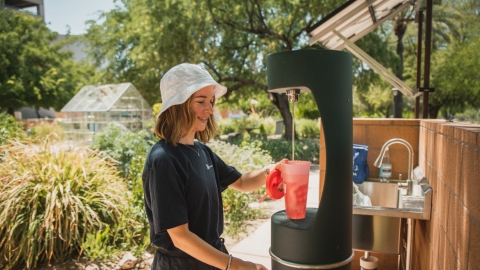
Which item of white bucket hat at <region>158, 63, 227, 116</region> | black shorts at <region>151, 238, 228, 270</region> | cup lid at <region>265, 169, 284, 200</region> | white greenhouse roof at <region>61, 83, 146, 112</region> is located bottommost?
black shorts at <region>151, 238, 228, 270</region>

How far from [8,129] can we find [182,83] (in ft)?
18.8

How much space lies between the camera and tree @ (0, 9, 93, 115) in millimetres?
21433

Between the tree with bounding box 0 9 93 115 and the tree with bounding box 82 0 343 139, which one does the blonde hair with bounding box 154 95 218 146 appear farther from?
the tree with bounding box 0 9 93 115

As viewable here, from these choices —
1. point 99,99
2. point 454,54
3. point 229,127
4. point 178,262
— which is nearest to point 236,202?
point 178,262

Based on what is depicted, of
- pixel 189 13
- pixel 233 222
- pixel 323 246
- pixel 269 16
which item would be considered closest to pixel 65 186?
pixel 233 222

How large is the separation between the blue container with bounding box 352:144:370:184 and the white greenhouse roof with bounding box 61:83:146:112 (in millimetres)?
10214

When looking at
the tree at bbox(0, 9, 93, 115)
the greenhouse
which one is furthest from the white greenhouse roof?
A: the tree at bbox(0, 9, 93, 115)

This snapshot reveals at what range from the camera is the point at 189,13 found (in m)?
12.9

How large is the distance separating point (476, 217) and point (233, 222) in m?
4.47

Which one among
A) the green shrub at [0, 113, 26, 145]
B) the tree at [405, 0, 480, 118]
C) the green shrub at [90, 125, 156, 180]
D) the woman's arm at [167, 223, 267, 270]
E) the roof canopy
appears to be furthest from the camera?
the tree at [405, 0, 480, 118]

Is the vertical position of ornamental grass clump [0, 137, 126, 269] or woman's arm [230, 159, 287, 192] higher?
woman's arm [230, 159, 287, 192]

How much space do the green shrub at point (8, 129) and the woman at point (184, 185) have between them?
4.82 meters

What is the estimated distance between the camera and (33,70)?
936 inches

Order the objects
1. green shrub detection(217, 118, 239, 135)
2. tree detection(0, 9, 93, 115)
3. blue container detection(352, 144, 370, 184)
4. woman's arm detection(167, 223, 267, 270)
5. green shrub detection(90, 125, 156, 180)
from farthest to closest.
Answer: tree detection(0, 9, 93, 115), green shrub detection(217, 118, 239, 135), green shrub detection(90, 125, 156, 180), blue container detection(352, 144, 370, 184), woman's arm detection(167, 223, 267, 270)
